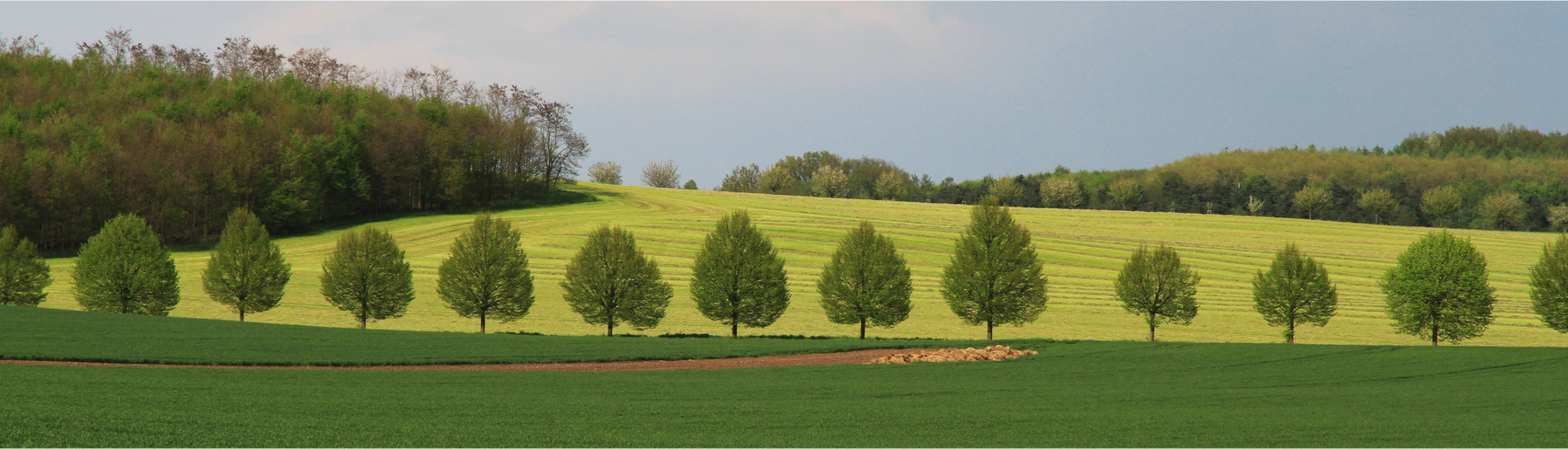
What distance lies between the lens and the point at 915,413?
20.2 meters

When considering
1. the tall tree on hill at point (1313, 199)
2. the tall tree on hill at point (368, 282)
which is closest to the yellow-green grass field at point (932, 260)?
the tall tree on hill at point (368, 282)

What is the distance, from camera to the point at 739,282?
Result: 157ft

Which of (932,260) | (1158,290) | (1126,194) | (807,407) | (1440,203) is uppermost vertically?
(1126,194)

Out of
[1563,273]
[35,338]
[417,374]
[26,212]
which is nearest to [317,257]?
[26,212]

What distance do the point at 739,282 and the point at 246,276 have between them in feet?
86.7

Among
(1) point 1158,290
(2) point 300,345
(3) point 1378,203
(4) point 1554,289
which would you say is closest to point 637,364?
(2) point 300,345

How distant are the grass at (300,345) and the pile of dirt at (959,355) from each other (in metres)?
3.45

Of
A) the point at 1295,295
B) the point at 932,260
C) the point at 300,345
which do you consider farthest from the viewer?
the point at 932,260

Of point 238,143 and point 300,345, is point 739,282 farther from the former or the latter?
point 238,143

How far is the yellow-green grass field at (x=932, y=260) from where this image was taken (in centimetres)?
5081

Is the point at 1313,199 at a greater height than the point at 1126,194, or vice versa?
the point at 1126,194

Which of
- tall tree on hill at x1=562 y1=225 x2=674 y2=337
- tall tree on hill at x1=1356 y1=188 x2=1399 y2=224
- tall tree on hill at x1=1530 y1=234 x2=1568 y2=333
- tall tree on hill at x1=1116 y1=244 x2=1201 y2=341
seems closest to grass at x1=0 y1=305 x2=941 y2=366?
tall tree on hill at x1=562 y1=225 x2=674 y2=337

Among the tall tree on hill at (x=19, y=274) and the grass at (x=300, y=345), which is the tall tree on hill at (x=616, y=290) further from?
the tall tree on hill at (x=19, y=274)

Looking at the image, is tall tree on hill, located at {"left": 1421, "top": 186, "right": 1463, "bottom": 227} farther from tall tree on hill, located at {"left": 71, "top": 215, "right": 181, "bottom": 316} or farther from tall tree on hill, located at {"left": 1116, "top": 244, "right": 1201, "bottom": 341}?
tall tree on hill, located at {"left": 71, "top": 215, "right": 181, "bottom": 316}
